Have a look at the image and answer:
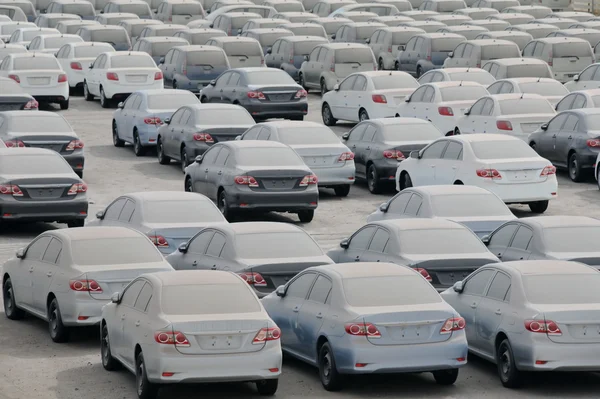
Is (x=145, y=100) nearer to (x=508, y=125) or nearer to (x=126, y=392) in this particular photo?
(x=508, y=125)

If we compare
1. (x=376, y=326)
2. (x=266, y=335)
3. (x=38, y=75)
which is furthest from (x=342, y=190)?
(x=266, y=335)

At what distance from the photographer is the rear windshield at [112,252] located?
737 inches

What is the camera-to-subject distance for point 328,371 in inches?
643

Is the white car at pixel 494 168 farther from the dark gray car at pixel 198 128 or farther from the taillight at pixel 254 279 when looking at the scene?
the taillight at pixel 254 279

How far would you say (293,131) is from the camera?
30297mm

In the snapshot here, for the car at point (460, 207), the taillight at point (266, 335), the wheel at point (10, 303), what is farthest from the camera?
the car at point (460, 207)

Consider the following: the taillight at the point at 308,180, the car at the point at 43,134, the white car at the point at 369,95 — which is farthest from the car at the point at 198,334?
the white car at the point at 369,95

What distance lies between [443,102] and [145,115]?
21.1 ft

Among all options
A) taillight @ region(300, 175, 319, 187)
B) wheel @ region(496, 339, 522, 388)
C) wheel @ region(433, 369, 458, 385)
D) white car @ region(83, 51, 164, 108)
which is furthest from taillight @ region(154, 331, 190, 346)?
white car @ region(83, 51, 164, 108)

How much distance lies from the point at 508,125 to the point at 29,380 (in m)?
→ 17.9

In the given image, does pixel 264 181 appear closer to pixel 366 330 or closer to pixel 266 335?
pixel 366 330

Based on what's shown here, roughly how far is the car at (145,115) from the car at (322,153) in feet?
16.5

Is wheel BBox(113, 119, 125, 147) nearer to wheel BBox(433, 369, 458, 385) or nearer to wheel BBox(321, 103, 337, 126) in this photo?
wheel BBox(321, 103, 337, 126)

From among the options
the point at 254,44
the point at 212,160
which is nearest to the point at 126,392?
the point at 212,160
